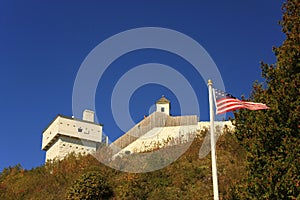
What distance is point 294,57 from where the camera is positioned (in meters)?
10.5

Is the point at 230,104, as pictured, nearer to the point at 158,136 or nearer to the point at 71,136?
the point at 158,136

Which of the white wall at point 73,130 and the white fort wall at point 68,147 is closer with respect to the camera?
the white fort wall at point 68,147

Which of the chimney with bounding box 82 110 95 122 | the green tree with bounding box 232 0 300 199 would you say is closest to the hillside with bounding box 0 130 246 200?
the green tree with bounding box 232 0 300 199

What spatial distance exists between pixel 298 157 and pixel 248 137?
2292 mm

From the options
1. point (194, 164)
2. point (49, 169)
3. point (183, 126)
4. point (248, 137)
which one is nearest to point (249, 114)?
point (248, 137)

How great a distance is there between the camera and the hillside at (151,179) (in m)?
17.5

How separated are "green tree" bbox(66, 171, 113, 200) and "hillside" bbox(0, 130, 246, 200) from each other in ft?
Answer: 0.48

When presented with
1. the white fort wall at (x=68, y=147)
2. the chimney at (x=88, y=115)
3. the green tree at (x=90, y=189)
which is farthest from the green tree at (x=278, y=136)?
the chimney at (x=88, y=115)

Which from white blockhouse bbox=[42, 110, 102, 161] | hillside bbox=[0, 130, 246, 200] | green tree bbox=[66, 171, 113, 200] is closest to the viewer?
hillside bbox=[0, 130, 246, 200]

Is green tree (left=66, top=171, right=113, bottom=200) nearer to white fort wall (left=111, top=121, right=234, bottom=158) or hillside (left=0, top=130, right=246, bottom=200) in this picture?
hillside (left=0, top=130, right=246, bottom=200)

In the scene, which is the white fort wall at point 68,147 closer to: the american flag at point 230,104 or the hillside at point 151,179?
the hillside at point 151,179

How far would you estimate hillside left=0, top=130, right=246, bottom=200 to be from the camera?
1747 cm

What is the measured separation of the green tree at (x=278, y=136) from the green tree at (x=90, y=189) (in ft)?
28.0

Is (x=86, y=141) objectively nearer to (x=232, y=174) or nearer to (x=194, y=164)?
(x=194, y=164)
